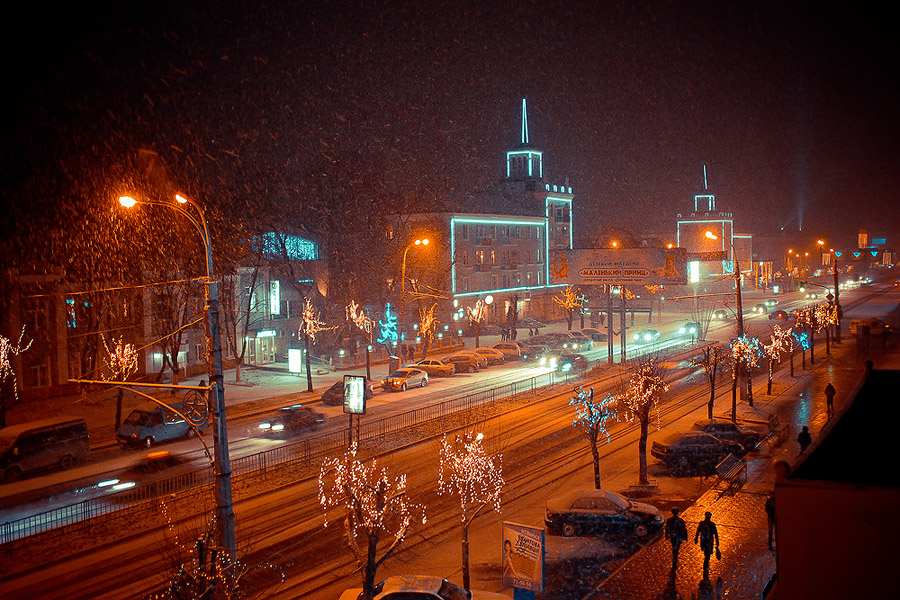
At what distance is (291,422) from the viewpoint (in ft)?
84.5

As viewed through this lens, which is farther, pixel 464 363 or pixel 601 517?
pixel 464 363

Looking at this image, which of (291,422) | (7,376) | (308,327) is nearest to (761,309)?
(308,327)

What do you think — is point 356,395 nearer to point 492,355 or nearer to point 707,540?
point 707,540

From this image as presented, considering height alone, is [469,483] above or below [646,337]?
above

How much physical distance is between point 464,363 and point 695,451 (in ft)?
68.0

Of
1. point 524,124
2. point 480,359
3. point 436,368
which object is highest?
point 524,124

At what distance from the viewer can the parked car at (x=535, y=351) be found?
43.3m

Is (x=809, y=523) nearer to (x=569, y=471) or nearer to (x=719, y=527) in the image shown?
(x=719, y=527)

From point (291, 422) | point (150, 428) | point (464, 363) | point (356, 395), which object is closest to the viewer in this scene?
point (356, 395)

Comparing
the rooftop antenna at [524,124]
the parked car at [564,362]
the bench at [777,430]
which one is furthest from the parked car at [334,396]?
the rooftop antenna at [524,124]

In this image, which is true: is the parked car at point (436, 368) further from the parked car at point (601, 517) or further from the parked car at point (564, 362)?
the parked car at point (601, 517)

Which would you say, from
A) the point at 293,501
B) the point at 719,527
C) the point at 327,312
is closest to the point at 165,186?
the point at 327,312

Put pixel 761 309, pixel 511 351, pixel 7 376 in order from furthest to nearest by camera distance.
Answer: pixel 761 309 < pixel 511 351 < pixel 7 376

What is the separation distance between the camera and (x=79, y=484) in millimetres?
19766
